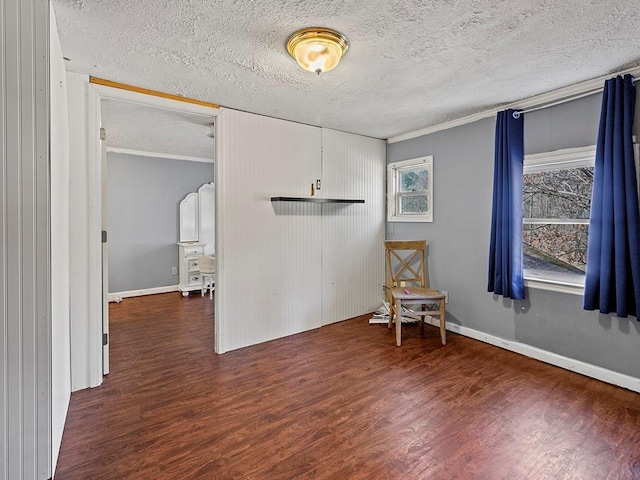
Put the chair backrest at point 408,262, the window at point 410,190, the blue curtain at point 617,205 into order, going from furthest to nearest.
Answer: the window at point 410,190 < the chair backrest at point 408,262 < the blue curtain at point 617,205

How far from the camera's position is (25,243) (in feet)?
4.64

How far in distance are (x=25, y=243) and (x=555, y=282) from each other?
12.0 feet

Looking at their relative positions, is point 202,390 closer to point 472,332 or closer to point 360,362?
point 360,362

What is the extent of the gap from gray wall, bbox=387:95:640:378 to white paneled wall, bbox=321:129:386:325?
0.32 meters

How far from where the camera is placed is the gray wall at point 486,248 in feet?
8.75

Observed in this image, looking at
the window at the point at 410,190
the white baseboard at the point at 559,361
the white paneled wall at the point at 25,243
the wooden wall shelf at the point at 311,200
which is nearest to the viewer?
the white paneled wall at the point at 25,243

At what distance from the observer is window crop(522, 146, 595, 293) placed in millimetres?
2836

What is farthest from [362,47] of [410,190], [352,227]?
[410,190]

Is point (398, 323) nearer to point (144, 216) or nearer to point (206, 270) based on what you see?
point (206, 270)

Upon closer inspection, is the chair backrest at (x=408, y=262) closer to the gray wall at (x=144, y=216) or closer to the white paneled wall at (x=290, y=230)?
the white paneled wall at (x=290, y=230)

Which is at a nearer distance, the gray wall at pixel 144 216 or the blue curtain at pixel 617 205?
the blue curtain at pixel 617 205

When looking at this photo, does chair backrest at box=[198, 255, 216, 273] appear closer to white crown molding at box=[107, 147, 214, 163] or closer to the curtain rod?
white crown molding at box=[107, 147, 214, 163]

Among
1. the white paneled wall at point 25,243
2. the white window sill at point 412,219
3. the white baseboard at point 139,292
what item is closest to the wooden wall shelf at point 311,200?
the white window sill at point 412,219

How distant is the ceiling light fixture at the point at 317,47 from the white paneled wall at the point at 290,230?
1391 mm
